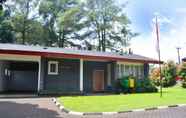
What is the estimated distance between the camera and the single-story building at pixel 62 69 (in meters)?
20.1

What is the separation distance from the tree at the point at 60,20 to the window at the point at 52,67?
905 inches

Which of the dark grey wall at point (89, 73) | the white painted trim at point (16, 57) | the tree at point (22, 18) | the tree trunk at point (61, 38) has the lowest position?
the dark grey wall at point (89, 73)

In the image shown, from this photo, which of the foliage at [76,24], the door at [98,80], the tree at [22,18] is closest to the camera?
the door at [98,80]

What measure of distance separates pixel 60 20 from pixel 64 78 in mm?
23711

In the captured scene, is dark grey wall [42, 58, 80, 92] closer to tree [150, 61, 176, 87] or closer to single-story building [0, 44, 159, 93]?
single-story building [0, 44, 159, 93]

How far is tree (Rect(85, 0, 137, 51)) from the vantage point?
45125 mm

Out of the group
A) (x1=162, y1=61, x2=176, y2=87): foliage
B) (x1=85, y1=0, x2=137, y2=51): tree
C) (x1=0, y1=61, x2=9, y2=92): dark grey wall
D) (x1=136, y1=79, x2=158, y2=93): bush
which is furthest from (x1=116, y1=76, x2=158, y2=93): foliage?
(x1=85, y1=0, x2=137, y2=51): tree

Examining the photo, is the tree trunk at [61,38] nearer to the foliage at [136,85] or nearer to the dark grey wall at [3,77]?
the dark grey wall at [3,77]

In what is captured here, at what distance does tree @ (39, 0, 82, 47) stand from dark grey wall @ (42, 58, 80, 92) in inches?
885

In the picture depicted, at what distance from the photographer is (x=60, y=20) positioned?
144ft

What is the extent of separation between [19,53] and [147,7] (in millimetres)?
10418

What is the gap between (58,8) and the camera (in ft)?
156

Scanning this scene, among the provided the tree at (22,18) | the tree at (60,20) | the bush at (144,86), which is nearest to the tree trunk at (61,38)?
the tree at (60,20)

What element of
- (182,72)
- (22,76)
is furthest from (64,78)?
(182,72)
